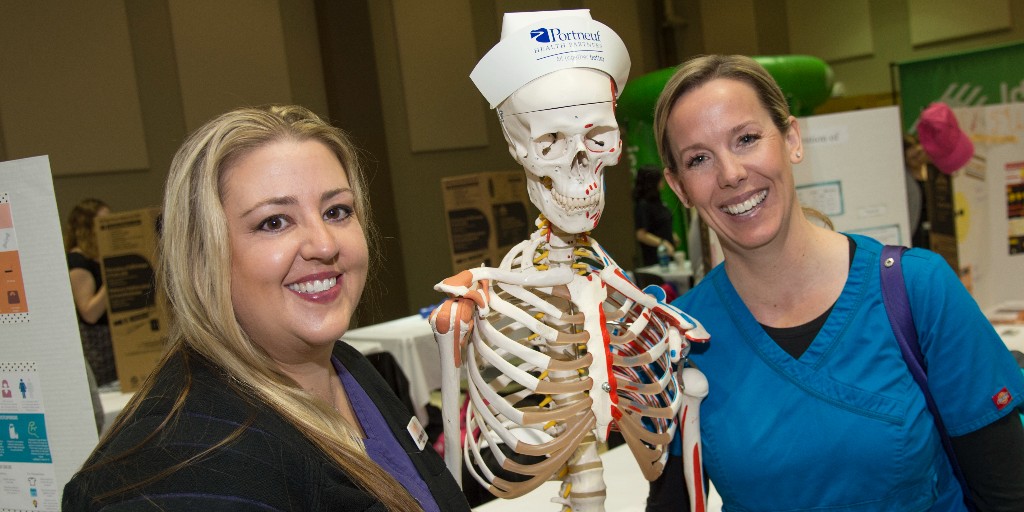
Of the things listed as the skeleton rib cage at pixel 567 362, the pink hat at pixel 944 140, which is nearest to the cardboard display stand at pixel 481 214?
the pink hat at pixel 944 140

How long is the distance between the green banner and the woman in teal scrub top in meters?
6.17

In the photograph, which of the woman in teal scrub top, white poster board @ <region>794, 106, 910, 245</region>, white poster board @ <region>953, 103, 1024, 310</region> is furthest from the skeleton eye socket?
white poster board @ <region>953, 103, 1024, 310</region>

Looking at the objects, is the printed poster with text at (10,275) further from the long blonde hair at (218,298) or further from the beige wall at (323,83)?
the beige wall at (323,83)

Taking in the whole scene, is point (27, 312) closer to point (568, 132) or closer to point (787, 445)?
point (568, 132)

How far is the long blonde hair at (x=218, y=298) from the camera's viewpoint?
3.56 feet

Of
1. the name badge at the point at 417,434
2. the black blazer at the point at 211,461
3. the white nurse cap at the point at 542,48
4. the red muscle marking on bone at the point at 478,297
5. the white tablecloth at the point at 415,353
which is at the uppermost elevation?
the white nurse cap at the point at 542,48

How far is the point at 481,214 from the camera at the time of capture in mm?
5387

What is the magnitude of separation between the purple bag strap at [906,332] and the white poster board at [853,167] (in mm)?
1896

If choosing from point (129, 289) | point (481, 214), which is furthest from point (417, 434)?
point (481, 214)

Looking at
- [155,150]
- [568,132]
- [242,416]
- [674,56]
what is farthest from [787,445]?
[674,56]

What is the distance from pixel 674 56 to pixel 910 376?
844cm

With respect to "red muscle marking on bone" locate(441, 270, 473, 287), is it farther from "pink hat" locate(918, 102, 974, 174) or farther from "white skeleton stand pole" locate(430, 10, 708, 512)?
"pink hat" locate(918, 102, 974, 174)

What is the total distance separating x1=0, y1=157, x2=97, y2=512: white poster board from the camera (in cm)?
148

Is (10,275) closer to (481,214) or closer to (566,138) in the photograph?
(566,138)
